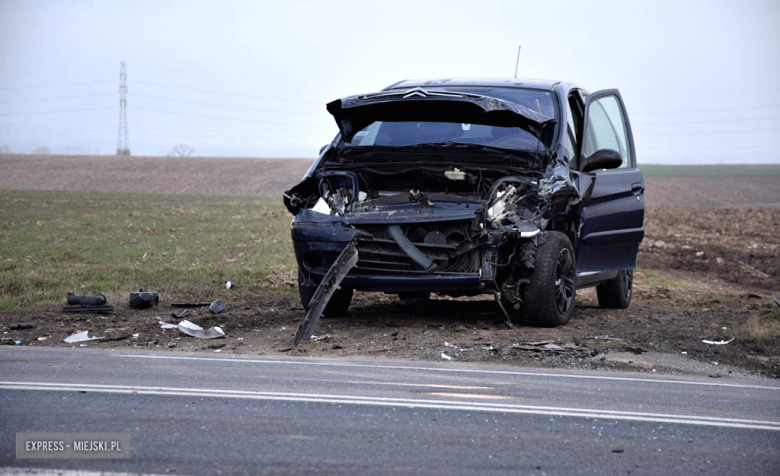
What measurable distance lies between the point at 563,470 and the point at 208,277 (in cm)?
963

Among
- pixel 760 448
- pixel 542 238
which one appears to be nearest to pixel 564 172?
pixel 542 238

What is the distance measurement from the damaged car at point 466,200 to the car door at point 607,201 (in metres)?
0.02

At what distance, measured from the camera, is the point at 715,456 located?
15.0 ft

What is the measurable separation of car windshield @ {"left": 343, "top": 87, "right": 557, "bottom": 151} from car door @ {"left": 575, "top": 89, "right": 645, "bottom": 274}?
1.79 feet

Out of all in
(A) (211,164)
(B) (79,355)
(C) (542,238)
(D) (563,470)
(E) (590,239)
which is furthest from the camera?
(A) (211,164)

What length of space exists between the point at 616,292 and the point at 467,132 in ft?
9.59

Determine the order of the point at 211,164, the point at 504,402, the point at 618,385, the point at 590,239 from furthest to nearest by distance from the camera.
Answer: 1. the point at 211,164
2. the point at 590,239
3. the point at 618,385
4. the point at 504,402

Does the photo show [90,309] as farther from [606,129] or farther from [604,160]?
[606,129]

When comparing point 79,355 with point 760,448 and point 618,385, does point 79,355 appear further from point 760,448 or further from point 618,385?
point 760,448

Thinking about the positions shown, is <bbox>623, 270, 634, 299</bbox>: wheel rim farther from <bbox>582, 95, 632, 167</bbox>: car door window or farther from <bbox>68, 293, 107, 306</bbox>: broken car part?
<bbox>68, 293, 107, 306</bbox>: broken car part

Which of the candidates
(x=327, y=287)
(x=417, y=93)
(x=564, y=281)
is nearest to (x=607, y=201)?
(x=564, y=281)

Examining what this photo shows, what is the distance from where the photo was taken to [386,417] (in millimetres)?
5219

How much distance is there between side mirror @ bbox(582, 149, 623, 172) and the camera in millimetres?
9141

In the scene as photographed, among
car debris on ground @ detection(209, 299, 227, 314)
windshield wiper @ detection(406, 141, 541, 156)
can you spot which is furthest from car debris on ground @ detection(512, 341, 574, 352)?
car debris on ground @ detection(209, 299, 227, 314)
